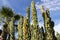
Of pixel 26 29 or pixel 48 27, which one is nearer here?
pixel 48 27

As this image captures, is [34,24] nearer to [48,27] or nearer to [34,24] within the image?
[34,24]

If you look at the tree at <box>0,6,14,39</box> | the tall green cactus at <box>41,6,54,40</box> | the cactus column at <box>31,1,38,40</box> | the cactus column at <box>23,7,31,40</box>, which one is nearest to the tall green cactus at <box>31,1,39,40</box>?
the cactus column at <box>31,1,38,40</box>

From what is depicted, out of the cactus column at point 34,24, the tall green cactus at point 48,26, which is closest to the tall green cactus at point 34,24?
the cactus column at point 34,24

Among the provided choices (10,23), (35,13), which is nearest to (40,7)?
(35,13)

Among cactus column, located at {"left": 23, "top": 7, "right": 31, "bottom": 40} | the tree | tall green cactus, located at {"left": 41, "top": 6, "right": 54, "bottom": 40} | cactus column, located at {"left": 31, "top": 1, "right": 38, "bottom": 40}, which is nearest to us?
cactus column, located at {"left": 31, "top": 1, "right": 38, "bottom": 40}

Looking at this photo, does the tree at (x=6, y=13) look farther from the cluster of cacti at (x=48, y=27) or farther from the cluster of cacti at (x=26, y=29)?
the cluster of cacti at (x=48, y=27)

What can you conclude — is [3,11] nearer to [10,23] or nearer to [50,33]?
[10,23]

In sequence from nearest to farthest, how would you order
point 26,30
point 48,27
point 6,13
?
point 48,27 → point 26,30 → point 6,13

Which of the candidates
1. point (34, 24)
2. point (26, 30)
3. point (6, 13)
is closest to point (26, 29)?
point (26, 30)

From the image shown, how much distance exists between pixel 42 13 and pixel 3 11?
20.8ft

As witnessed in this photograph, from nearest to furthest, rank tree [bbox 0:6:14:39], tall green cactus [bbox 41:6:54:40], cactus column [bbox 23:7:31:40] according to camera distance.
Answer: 1. tall green cactus [bbox 41:6:54:40]
2. cactus column [bbox 23:7:31:40]
3. tree [bbox 0:6:14:39]

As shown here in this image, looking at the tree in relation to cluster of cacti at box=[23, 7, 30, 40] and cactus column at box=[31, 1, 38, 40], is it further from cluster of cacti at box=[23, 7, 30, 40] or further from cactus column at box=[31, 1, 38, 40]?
cactus column at box=[31, 1, 38, 40]

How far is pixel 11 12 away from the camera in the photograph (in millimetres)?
22516

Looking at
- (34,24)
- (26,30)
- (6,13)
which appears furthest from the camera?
(6,13)
